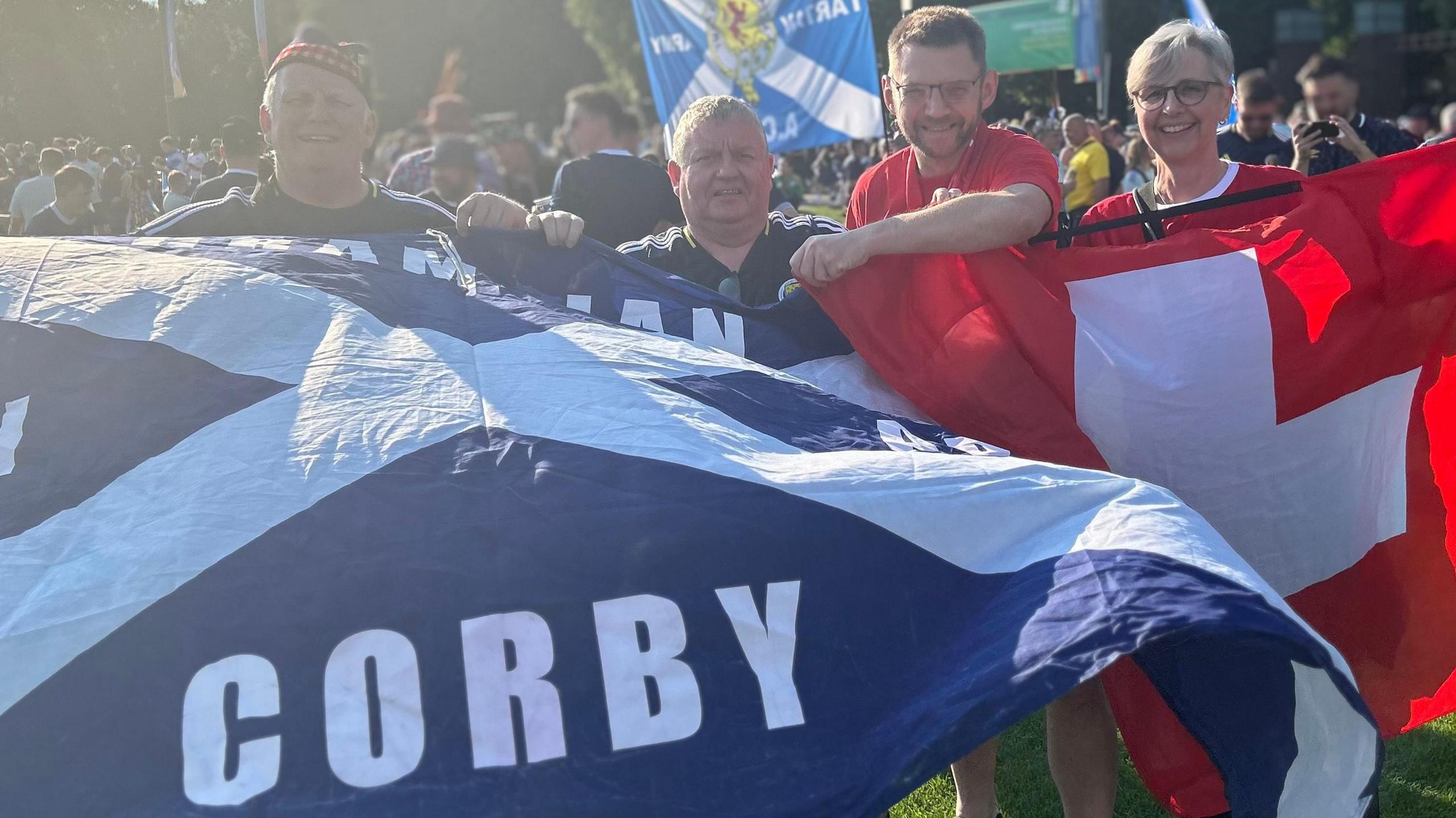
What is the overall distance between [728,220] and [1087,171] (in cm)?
747

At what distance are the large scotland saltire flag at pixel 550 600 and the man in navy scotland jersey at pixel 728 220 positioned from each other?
0.76m

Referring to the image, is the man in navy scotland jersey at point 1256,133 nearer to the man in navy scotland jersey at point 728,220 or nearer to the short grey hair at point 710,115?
the man in navy scotland jersey at point 728,220

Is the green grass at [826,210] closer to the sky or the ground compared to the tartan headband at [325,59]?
A: closer to the ground

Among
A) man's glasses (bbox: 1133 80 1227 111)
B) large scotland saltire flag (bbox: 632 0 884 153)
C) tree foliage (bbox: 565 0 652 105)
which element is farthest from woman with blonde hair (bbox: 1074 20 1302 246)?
tree foliage (bbox: 565 0 652 105)

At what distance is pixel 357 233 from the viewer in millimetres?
3168

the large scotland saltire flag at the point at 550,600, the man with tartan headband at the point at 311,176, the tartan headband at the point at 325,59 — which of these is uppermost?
the tartan headband at the point at 325,59

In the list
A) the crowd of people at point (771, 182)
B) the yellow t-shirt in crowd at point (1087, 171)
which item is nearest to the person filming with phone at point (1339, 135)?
the crowd of people at point (771, 182)

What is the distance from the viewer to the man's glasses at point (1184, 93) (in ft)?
9.44

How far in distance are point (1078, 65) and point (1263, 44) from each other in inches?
1043

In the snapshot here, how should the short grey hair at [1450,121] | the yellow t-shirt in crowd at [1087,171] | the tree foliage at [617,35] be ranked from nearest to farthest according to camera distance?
the yellow t-shirt in crowd at [1087,171] < the short grey hair at [1450,121] < the tree foliage at [617,35]

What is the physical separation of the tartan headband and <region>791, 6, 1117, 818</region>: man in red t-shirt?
4.47ft

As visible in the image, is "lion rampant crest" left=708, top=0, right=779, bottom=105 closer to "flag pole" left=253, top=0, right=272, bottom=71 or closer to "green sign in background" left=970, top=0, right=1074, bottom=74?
"flag pole" left=253, top=0, right=272, bottom=71

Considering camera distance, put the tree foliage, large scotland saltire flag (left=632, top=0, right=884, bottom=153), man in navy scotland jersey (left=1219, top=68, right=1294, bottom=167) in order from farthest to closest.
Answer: the tree foliage
large scotland saltire flag (left=632, top=0, right=884, bottom=153)
man in navy scotland jersey (left=1219, top=68, right=1294, bottom=167)

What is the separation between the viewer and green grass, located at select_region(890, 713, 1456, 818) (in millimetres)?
3266
